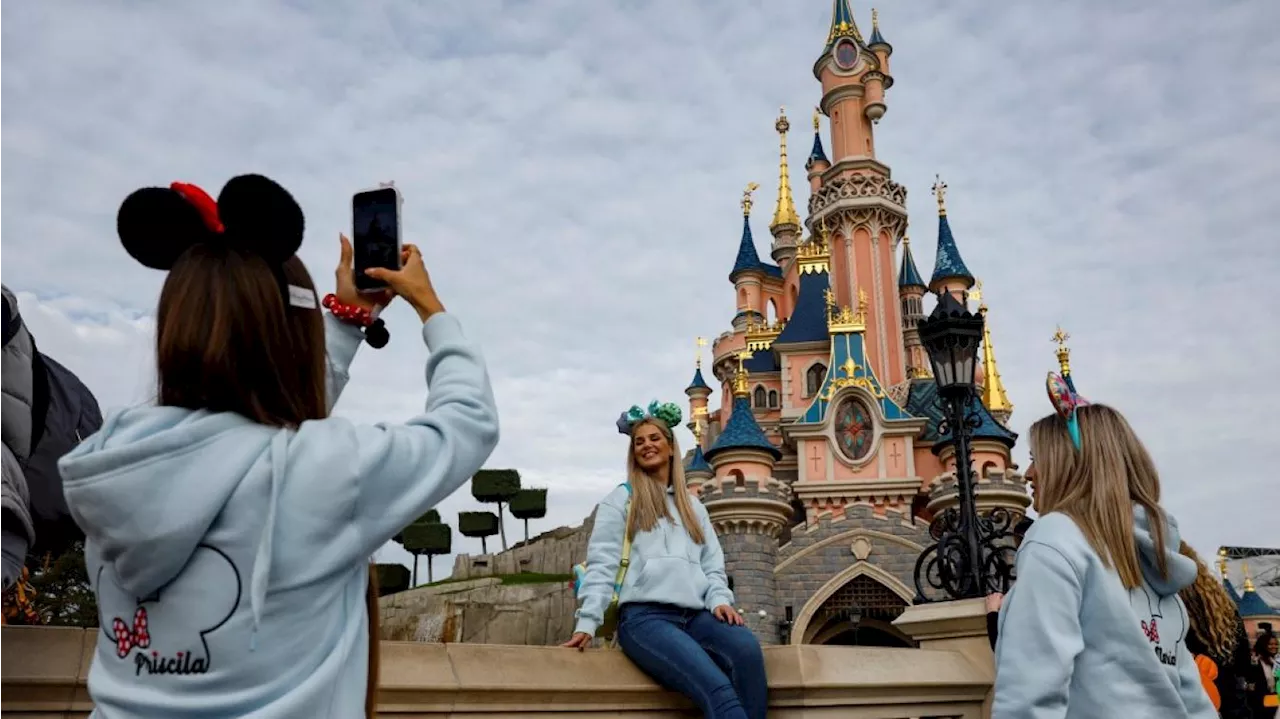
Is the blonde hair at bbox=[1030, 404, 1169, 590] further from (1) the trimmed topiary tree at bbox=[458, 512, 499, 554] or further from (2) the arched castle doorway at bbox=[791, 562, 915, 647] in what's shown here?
(1) the trimmed topiary tree at bbox=[458, 512, 499, 554]

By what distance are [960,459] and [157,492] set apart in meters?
5.76

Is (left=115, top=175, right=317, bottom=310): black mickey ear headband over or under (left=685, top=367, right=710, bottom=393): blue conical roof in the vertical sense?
under

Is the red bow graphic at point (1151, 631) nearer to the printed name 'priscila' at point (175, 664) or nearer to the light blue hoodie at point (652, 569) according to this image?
the light blue hoodie at point (652, 569)

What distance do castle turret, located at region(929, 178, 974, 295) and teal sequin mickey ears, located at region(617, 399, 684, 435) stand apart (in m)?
34.7

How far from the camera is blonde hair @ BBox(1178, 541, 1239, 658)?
3.16 metres

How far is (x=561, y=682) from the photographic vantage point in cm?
336

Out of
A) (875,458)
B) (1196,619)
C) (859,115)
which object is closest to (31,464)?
(1196,619)

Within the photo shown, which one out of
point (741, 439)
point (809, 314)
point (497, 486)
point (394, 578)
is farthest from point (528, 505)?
point (741, 439)

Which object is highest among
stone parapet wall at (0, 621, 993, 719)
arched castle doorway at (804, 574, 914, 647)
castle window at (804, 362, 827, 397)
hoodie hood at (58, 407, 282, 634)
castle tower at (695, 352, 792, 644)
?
castle window at (804, 362, 827, 397)

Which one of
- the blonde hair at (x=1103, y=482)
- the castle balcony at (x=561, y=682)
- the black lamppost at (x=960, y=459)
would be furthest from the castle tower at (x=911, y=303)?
the blonde hair at (x=1103, y=482)

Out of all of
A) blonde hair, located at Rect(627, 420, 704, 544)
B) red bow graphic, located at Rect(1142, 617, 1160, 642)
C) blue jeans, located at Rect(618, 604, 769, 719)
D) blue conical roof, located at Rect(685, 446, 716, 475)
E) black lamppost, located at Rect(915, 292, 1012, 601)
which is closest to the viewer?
red bow graphic, located at Rect(1142, 617, 1160, 642)

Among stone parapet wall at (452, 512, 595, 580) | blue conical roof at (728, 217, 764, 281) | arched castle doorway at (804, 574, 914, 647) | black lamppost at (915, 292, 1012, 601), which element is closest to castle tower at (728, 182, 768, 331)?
blue conical roof at (728, 217, 764, 281)

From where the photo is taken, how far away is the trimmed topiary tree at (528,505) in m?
42.2

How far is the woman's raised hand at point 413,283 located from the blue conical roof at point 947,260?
1485 inches
